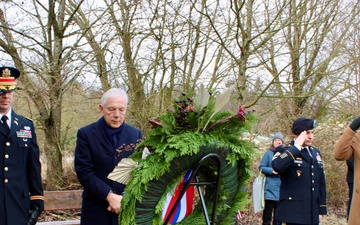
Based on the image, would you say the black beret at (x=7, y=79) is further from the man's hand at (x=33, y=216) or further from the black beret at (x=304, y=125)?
the black beret at (x=304, y=125)

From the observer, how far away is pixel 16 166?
3.08m

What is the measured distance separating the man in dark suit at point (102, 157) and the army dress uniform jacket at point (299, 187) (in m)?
Answer: 1.83

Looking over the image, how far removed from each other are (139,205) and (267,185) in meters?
4.92

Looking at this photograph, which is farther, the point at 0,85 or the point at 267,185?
the point at 267,185

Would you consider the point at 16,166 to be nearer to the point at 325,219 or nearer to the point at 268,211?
the point at 268,211

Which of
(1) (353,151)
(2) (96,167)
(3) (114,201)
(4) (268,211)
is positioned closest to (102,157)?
(2) (96,167)

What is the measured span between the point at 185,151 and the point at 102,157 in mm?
1065

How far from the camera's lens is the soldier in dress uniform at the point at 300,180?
164 inches

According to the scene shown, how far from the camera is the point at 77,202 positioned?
4996 mm

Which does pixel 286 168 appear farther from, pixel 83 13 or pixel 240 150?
pixel 83 13

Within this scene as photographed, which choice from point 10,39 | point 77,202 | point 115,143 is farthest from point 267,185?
point 10,39

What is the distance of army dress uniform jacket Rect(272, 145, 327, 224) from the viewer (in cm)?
418

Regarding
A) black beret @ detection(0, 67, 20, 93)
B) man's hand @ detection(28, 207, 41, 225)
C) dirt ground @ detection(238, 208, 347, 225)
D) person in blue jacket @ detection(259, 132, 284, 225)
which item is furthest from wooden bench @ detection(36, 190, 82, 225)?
dirt ground @ detection(238, 208, 347, 225)

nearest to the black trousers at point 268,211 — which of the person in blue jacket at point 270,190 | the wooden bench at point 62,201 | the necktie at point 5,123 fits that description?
the person in blue jacket at point 270,190
